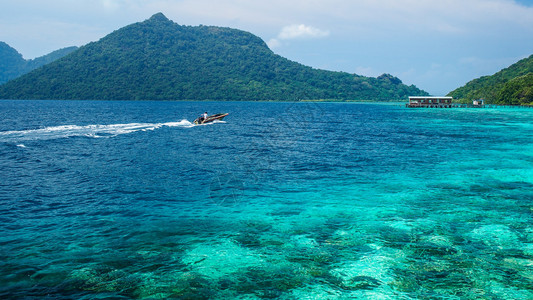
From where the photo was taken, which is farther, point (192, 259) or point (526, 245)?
point (526, 245)

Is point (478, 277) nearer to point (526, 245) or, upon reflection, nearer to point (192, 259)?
point (526, 245)

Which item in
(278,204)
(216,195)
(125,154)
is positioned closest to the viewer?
(278,204)

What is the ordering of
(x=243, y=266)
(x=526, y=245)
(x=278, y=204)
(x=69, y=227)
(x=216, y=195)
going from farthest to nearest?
(x=216, y=195)
(x=278, y=204)
(x=69, y=227)
(x=526, y=245)
(x=243, y=266)

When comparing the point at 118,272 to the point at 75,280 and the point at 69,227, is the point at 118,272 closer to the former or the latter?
the point at 75,280

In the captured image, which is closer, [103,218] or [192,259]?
[192,259]

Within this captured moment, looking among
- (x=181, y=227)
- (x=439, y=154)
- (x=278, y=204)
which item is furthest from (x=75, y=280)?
(x=439, y=154)

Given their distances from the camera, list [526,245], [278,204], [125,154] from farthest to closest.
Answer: [125,154] → [278,204] → [526,245]

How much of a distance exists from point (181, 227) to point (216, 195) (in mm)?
7046

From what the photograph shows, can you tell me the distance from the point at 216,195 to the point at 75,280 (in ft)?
44.2

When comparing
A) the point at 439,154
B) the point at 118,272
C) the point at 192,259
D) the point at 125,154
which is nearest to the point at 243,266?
the point at 192,259

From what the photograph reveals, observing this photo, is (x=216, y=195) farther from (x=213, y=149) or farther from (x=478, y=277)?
(x=213, y=149)

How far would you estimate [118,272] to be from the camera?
14.2 metres

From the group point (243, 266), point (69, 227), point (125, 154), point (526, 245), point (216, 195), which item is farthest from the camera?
point (125, 154)

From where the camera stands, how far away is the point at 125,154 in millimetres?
44500
